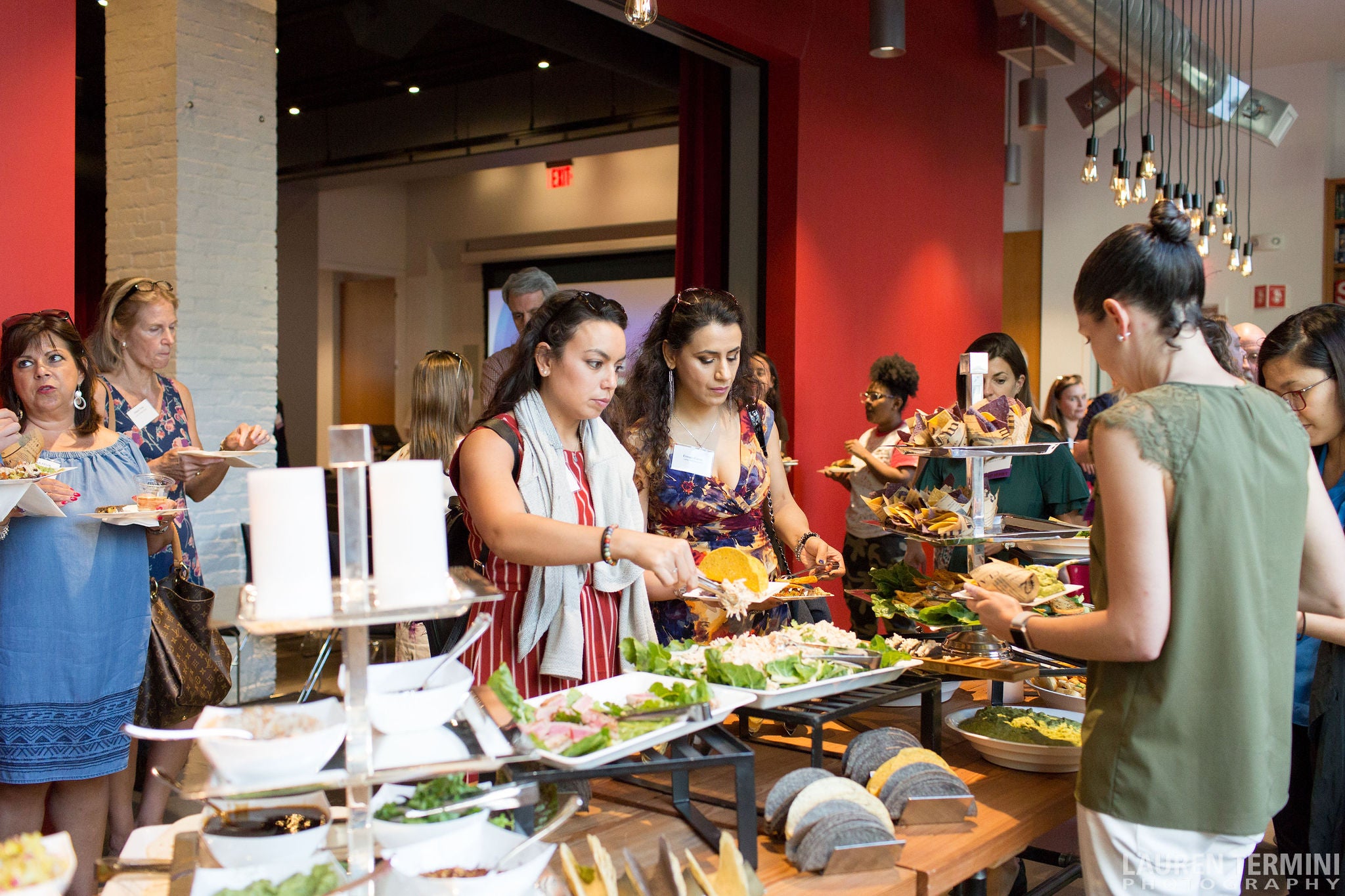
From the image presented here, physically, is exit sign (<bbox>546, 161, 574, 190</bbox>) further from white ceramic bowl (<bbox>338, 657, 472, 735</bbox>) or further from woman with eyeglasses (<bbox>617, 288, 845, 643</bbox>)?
white ceramic bowl (<bbox>338, 657, 472, 735</bbox>)

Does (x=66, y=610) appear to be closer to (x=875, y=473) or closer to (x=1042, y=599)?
(x=1042, y=599)

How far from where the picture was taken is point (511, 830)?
1299 mm

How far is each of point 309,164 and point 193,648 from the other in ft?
24.2

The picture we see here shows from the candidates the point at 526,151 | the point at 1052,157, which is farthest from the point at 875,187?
the point at 1052,157

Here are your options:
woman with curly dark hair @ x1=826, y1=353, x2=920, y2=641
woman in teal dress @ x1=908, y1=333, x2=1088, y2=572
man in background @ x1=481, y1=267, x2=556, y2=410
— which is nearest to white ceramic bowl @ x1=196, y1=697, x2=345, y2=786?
woman in teal dress @ x1=908, y1=333, x2=1088, y2=572

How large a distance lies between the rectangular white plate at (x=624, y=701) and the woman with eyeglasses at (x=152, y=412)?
6.15 ft

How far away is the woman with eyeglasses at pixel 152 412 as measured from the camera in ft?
10.7

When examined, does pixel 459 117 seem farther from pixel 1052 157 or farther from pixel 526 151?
pixel 1052 157

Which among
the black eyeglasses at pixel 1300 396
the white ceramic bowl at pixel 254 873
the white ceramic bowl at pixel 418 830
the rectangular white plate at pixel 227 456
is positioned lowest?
the white ceramic bowl at pixel 254 873

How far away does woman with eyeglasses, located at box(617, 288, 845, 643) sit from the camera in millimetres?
2662

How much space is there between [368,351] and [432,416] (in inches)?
326

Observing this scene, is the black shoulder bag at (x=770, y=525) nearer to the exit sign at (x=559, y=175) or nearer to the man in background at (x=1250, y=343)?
the man in background at (x=1250, y=343)

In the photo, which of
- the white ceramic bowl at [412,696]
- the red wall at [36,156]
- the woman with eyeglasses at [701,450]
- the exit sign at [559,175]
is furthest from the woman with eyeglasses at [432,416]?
the exit sign at [559,175]

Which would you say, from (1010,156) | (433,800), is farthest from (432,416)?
(1010,156)
